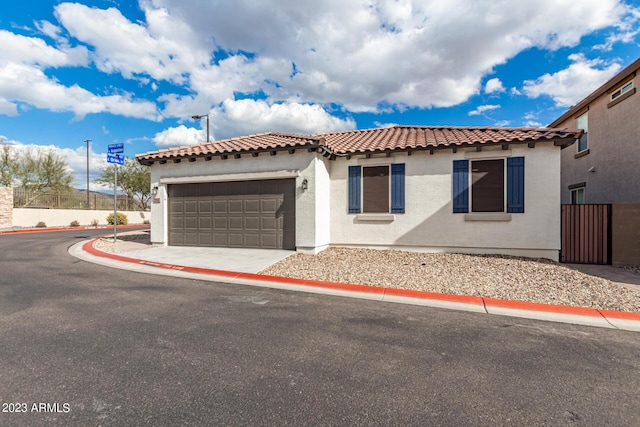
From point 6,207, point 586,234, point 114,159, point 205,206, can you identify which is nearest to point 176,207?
point 205,206

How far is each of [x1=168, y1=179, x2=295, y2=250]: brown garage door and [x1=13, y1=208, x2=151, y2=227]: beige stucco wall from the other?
58.3 ft

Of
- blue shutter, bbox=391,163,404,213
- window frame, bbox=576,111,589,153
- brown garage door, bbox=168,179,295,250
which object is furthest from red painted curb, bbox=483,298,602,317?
window frame, bbox=576,111,589,153

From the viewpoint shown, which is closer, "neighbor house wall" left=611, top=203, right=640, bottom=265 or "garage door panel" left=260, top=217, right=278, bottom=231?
"neighbor house wall" left=611, top=203, right=640, bottom=265

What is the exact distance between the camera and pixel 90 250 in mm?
10562

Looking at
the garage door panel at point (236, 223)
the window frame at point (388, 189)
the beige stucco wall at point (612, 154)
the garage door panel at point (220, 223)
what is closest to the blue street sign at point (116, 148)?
the garage door panel at point (220, 223)

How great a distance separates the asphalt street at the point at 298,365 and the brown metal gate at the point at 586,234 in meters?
5.79

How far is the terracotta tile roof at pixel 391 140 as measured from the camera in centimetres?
916

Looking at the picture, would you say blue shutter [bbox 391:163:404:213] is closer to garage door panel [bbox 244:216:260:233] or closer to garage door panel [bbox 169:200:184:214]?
garage door panel [bbox 244:216:260:233]

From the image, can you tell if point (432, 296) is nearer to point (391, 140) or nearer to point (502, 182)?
point (502, 182)

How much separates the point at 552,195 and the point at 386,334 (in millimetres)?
8156

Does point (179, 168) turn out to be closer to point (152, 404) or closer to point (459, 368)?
point (152, 404)

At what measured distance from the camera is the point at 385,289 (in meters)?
6.23

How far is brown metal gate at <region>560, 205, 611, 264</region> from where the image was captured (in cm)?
878

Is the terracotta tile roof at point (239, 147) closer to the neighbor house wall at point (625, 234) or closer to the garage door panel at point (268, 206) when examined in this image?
the garage door panel at point (268, 206)
